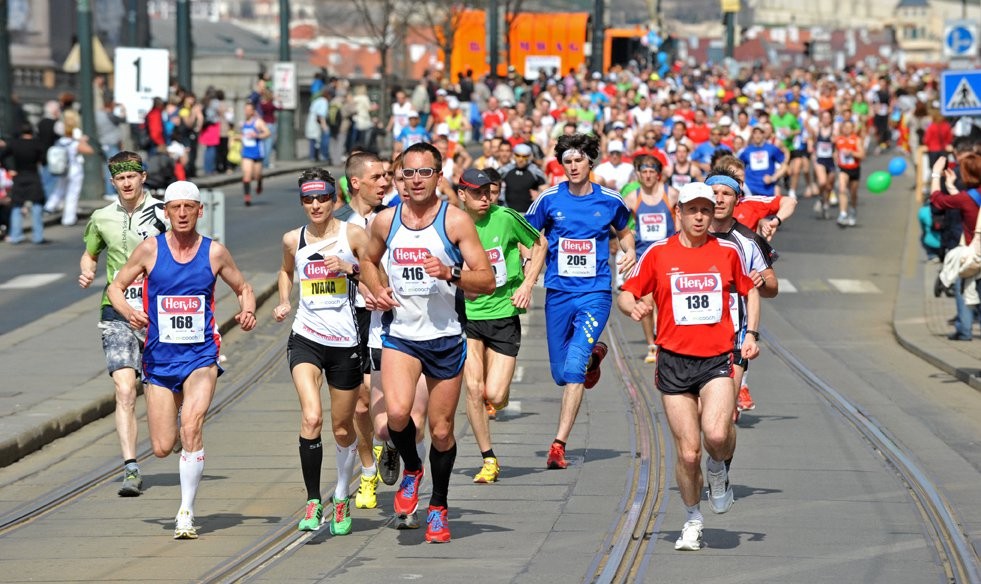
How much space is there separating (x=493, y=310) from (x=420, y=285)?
2.35 metres

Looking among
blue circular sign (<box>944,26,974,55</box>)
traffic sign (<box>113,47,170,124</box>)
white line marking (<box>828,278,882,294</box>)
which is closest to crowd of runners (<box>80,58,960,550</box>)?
white line marking (<box>828,278,882,294</box>)

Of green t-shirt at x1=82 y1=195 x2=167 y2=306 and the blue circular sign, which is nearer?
green t-shirt at x1=82 y1=195 x2=167 y2=306

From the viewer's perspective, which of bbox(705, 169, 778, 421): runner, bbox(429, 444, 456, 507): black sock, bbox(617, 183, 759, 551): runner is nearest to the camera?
bbox(617, 183, 759, 551): runner

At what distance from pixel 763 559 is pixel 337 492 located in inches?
84.4

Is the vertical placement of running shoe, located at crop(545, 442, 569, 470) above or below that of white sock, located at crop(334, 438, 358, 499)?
below

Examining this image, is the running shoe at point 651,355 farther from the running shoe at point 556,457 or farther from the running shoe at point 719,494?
the running shoe at point 719,494

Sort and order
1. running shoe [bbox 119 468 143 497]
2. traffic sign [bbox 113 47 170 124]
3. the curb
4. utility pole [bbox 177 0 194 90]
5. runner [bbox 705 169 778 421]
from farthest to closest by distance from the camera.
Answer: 1. utility pole [bbox 177 0 194 90]
2. traffic sign [bbox 113 47 170 124]
3. the curb
4. running shoe [bbox 119 468 143 497]
5. runner [bbox 705 169 778 421]

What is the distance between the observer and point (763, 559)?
866 cm

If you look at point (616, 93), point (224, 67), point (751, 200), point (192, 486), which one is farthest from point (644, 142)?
point (224, 67)

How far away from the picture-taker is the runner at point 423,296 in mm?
8852

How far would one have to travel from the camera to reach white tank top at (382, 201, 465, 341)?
8.88 meters

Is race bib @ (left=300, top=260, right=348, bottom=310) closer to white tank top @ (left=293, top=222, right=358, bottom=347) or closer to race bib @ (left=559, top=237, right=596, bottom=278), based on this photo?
white tank top @ (left=293, top=222, right=358, bottom=347)

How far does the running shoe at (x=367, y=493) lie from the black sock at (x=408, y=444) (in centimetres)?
90

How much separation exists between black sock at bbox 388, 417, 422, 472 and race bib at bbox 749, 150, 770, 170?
53.9ft
